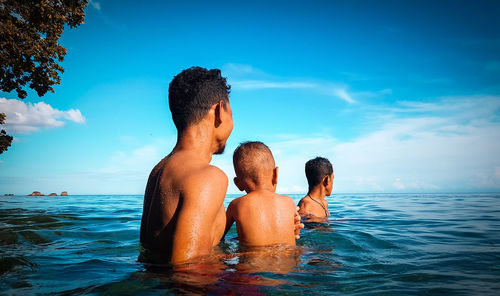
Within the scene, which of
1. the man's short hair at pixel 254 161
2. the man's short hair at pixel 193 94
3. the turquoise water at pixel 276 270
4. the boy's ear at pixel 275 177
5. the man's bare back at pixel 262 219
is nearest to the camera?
the turquoise water at pixel 276 270

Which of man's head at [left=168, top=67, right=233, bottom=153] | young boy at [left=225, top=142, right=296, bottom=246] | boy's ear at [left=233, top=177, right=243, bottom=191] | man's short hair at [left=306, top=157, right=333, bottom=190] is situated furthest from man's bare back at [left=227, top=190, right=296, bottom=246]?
man's short hair at [left=306, top=157, right=333, bottom=190]

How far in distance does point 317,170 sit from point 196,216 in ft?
20.0

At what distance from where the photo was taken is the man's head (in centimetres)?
244

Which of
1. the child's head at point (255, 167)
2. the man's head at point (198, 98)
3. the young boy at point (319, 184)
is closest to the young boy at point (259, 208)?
the child's head at point (255, 167)

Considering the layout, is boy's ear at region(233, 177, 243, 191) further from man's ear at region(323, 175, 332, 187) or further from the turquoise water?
man's ear at region(323, 175, 332, 187)

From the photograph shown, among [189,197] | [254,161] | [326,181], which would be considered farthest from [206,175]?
[326,181]

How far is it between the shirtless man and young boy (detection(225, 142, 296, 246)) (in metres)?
0.70

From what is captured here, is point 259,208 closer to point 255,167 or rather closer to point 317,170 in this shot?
point 255,167

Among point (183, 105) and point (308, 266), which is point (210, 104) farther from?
point (308, 266)

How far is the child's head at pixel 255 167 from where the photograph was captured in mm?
3746

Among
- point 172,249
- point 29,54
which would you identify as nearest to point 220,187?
point 172,249

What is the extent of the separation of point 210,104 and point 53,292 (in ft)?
6.33

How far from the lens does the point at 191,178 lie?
1938mm

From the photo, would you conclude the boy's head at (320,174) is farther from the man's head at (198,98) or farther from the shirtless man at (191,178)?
the man's head at (198,98)
